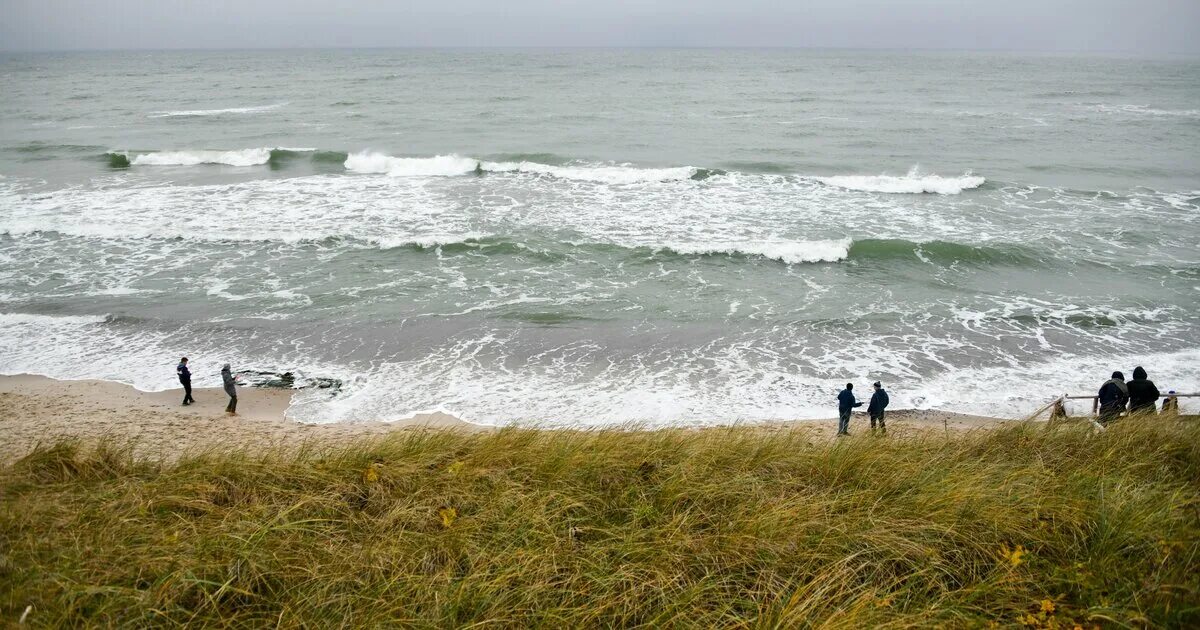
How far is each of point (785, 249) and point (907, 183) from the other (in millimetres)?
13123

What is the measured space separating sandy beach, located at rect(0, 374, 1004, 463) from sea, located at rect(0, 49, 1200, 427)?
21.5 inches

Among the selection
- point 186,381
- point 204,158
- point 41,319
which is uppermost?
point 204,158

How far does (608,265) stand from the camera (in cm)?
2066

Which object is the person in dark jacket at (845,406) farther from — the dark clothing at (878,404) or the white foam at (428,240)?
the white foam at (428,240)

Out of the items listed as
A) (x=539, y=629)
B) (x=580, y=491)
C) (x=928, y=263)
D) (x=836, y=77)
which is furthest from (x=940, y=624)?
(x=836, y=77)

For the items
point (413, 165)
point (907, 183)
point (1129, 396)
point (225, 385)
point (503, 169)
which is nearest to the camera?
point (1129, 396)

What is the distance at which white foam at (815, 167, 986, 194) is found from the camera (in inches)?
1193

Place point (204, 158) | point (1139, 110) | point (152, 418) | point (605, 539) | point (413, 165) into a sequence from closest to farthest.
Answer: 1. point (605, 539)
2. point (152, 418)
3. point (413, 165)
4. point (204, 158)
5. point (1139, 110)

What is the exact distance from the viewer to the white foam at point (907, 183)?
3031cm

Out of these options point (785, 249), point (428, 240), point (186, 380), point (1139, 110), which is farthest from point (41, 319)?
point (1139, 110)

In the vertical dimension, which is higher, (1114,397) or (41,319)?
(1114,397)

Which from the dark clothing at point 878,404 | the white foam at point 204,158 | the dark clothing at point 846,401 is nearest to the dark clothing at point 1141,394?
the dark clothing at point 878,404

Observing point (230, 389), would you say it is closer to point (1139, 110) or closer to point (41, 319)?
point (41, 319)

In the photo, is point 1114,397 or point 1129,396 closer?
point 1114,397
